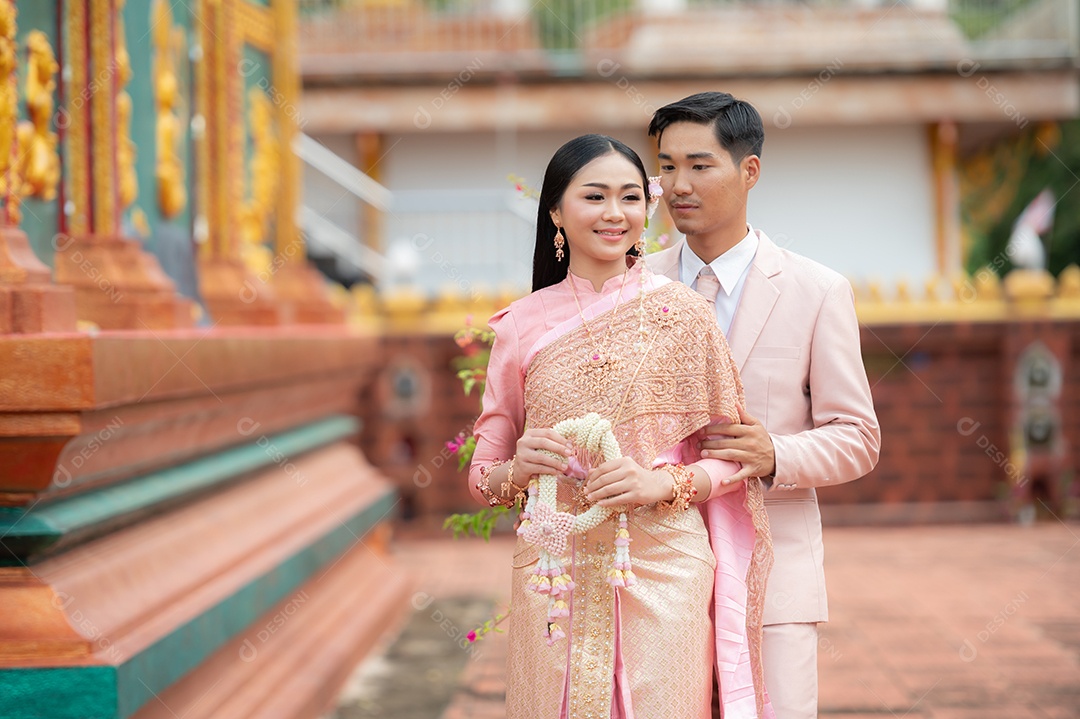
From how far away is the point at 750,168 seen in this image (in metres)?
2.61

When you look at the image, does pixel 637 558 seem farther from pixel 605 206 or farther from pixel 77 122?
pixel 77 122

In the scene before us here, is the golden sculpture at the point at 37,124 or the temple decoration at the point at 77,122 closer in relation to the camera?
the golden sculpture at the point at 37,124

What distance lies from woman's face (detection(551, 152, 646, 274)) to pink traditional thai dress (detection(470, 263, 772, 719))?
0.31 feet

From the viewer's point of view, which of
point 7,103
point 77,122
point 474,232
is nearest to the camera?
point 7,103

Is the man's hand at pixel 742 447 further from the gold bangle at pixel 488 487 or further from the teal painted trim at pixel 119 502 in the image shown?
the teal painted trim at pixel 119 502

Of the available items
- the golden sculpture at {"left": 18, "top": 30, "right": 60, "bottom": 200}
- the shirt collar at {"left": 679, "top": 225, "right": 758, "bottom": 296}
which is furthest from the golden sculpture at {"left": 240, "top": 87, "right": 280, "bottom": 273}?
the shirt collar at {"left": 679, "top": 225, "right": 758, "bottom": 296}

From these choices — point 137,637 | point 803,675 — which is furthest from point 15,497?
point 803,675

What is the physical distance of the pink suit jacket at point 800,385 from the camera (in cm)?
252

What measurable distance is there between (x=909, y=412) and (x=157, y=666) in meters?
7.34

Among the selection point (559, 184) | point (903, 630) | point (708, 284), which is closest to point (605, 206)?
point (559, 184)

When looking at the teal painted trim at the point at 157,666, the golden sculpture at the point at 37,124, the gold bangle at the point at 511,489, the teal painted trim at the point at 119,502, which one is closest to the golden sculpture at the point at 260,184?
the teal painted trim at the point at 119,502

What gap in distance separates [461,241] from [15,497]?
8106 millimetres

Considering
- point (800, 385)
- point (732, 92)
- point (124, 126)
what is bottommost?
point (800, 385)

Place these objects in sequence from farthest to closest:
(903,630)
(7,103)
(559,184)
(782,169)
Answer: (782,169)
(903,630)
(7,103)
(559,184)
